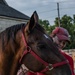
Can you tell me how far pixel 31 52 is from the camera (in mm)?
2662

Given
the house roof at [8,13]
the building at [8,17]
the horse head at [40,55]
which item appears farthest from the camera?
the house roof at [8,13]

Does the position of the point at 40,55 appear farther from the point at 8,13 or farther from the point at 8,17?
the point at 8,13

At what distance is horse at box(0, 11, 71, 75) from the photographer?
261 cm

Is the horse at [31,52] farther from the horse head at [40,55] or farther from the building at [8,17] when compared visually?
the building at [8,17]

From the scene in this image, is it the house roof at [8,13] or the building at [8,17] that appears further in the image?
the house roof at [8,13]

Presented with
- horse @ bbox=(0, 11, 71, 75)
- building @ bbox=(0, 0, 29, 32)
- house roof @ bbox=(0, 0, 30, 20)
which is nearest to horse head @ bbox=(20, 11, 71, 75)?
horse @ bbox=(0, 11, 71, 75)

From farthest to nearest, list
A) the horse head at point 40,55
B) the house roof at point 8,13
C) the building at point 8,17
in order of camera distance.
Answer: the house roof at point 8,13 < the building at point 8,17 < the horse head at point 40,55

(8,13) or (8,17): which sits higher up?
(8,13)

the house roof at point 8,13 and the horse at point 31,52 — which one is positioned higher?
the horse at point 31,52

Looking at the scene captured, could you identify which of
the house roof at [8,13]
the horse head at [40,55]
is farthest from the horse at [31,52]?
the house roof at [8,13]

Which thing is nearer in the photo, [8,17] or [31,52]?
[31,52]

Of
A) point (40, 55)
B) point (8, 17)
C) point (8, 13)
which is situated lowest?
point (8, 17)

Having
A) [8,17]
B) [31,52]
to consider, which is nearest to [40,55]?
[31,52]

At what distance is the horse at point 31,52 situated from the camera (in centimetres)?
261
